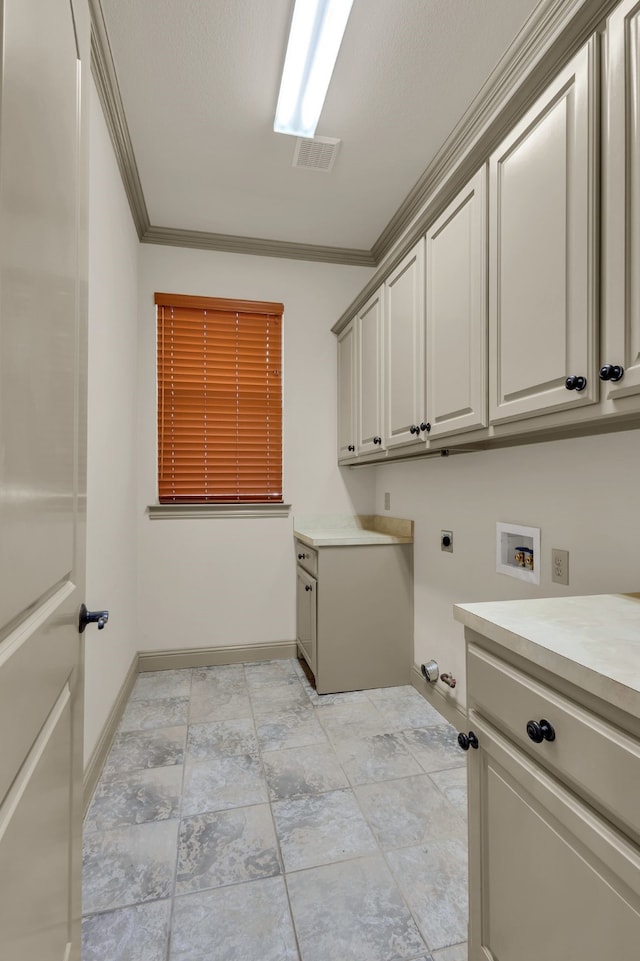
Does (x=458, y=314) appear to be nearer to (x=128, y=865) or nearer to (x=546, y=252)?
(x=546, y=252)

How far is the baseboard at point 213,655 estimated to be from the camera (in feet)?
9.72

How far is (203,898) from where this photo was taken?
1317 millimetres

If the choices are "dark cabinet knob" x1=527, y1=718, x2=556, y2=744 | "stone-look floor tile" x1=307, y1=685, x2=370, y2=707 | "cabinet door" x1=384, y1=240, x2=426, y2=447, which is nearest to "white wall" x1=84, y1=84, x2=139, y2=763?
"stone-look floor tile" x1=307, y1=685, x2=370, y2=707

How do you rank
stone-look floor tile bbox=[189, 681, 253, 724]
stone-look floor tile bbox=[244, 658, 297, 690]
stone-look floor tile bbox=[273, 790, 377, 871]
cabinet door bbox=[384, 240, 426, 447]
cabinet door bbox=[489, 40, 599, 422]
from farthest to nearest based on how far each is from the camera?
stone-look floor tile bbox=[244, 658, 297, 690] → stone-look floor tile bbox=[189, 681, 253, 724] → cabinet door bbox=[384, 240, 426, 447] → stone-look floor tile bbox=[273, 790, 377, 871] → cabinet door bbox=[489, 40, 599, 422]

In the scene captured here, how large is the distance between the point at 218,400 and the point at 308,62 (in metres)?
1.81

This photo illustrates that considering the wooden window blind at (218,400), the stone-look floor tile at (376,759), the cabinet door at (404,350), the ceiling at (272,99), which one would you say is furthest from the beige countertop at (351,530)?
the ceiling at (272,99)

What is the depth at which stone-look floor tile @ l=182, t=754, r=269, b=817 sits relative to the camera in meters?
1.72

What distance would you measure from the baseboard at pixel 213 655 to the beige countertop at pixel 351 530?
786 mm

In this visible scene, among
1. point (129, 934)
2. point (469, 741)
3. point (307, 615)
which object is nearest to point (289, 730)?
point (307, 615)

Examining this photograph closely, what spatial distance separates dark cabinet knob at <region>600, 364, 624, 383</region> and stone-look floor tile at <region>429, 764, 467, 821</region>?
1532 millimetres

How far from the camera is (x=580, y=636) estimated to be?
2.78ft

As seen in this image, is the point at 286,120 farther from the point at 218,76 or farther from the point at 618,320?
the point at 618,320

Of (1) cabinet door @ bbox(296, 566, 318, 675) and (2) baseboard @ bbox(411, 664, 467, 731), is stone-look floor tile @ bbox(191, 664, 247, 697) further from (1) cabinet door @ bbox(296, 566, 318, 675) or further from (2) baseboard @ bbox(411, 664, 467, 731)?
(2) baseboard @ bbox(411, 664, 467, 731)

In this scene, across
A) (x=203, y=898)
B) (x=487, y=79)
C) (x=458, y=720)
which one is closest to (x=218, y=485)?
(x=458, y=720)
